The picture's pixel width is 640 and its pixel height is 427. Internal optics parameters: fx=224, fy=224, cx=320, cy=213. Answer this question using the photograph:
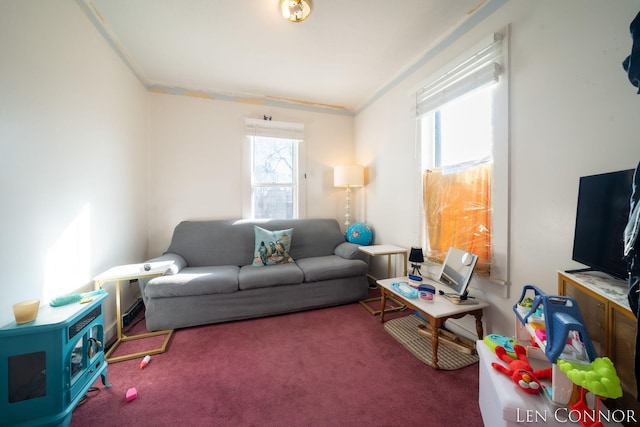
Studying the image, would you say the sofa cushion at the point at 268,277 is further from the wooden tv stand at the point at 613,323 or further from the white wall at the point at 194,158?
the wooden tv stand at the point at 613,323

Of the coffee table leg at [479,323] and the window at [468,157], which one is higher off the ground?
the window at [468,157]

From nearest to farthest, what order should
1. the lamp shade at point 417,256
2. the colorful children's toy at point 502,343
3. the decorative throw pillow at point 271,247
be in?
the colorful children's toy at point 502,343, the lamp shade at point 417,256, the decorative throw pillow at point 271,247

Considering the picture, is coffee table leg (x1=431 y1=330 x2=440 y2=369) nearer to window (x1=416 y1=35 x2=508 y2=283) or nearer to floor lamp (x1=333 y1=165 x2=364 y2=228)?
window (x1=416 y1=35 x2=508 y2=283)

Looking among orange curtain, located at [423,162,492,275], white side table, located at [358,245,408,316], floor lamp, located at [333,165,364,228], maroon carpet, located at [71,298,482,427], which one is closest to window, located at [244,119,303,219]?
floor lamp, located at [333,165,364,228]

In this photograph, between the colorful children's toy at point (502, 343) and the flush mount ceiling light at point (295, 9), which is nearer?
the colorful children's toy at point (502, 343)

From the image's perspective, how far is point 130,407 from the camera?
50.0 inches

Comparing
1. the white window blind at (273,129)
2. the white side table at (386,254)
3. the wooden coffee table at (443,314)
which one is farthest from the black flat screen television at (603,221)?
the white window blind at (273,129)

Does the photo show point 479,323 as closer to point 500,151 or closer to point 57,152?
point 500,151

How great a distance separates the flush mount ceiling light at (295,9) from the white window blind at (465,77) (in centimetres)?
127

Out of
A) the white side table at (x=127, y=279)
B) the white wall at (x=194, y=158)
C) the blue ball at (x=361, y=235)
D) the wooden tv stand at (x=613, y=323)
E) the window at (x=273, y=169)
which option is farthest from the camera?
the window at (x=273, y=169)

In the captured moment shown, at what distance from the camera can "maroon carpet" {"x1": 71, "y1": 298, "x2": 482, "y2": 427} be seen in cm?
120

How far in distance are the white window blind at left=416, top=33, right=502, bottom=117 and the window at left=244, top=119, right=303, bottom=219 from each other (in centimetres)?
177

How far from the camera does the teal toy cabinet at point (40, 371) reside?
39.6 inches

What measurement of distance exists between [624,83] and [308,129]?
2.92 metres
